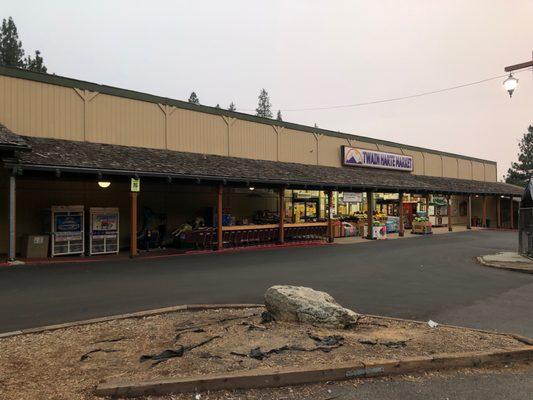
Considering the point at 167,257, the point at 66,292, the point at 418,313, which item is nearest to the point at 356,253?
the point at 167,257

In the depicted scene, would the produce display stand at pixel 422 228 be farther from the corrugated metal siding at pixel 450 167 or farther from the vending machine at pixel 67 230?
the vending machine at pixel 67 230

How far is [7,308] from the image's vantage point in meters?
7.67

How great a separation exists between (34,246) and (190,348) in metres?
12.2

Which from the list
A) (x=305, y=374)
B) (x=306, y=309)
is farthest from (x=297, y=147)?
(x=305, y=374)

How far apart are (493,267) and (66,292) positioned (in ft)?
43.7

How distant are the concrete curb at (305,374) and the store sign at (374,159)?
24962 millimetres

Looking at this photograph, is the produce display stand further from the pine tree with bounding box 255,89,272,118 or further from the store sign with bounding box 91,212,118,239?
the pine tree with bounding box 255,89,272,118

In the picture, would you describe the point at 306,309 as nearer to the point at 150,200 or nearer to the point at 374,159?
the point at 150,200

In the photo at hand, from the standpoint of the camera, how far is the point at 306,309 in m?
6.46

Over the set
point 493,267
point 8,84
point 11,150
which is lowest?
point 493,267

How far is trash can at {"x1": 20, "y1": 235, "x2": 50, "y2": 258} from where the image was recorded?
594 inches

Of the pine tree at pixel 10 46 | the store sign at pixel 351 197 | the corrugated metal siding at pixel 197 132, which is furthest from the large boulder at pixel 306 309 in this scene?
the pine tree at pixel 10 46

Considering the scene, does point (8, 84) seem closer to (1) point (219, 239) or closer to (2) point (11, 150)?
(2) point (11, 150)

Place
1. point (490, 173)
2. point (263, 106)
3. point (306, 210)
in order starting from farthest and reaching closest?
1. point (263, 106)
2. point (490, 173)
3. point (306, 210)
